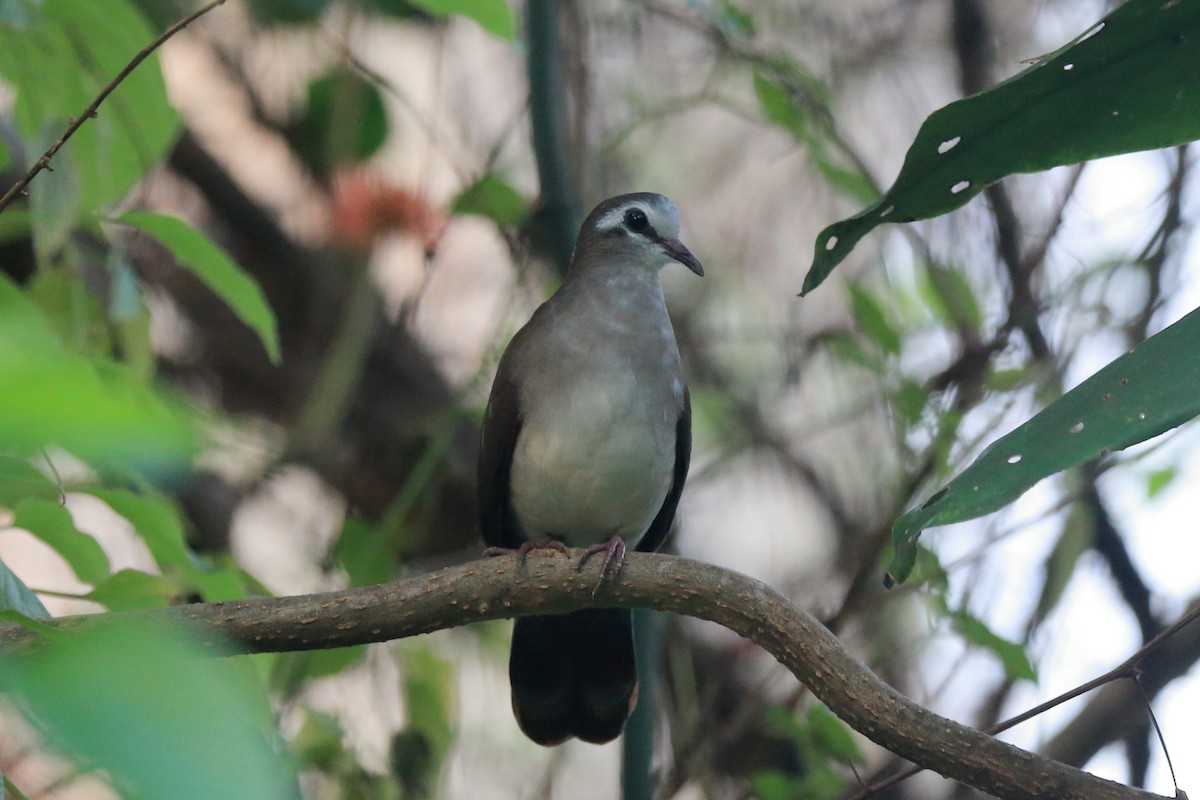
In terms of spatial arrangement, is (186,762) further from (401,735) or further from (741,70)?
(741,70)

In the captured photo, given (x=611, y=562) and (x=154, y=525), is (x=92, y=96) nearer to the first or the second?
(x=154, y=525)

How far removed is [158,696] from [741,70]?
4.25 metres

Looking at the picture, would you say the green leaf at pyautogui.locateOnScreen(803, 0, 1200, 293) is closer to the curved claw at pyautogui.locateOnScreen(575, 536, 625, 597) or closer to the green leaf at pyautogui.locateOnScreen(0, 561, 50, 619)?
the curved claw at pyautogui.locateOnScreen(575, 536, 625, 597)

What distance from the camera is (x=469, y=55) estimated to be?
4.90 meters

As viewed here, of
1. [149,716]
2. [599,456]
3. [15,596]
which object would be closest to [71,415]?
[149,716]

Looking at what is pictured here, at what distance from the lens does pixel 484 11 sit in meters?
2.53

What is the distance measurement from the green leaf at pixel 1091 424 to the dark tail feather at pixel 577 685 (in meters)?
1.79

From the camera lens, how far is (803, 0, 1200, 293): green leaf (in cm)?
172

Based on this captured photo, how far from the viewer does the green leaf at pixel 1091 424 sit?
1.39 meters

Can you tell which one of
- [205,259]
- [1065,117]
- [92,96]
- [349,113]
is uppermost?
[349,113]

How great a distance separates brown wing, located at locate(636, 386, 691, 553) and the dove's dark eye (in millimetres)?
495

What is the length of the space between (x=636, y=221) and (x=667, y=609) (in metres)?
1.64

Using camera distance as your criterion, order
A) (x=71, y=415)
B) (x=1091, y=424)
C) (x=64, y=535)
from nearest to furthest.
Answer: (x=71, y=415) → (x=1091, y=424) → (x=64, y=535)

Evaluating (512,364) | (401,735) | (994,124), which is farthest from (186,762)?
(401,735)
